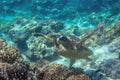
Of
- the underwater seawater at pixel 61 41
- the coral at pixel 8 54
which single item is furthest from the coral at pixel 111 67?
the coral at pixel 8 54

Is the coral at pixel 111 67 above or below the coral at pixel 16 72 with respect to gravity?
above

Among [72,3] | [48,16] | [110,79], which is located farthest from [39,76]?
[72,3]

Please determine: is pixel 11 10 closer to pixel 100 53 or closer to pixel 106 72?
pixel 100 53

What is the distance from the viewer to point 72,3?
20359 millimetres

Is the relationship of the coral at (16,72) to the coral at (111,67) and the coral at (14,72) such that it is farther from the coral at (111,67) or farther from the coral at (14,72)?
the coral at (111,67)

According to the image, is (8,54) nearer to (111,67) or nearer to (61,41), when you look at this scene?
(61,41)

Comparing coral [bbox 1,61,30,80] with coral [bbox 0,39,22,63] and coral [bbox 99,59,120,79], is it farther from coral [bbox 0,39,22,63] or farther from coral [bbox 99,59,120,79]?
coral [bbox 99,59,120,79]

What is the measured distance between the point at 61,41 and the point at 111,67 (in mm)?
2335

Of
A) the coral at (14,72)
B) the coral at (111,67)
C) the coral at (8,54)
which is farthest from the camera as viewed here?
the coral at (111,67)

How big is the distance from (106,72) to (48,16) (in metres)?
11.5

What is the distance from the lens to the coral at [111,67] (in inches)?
330

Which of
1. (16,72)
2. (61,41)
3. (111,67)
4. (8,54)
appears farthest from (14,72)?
(111,67)

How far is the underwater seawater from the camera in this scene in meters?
7.32

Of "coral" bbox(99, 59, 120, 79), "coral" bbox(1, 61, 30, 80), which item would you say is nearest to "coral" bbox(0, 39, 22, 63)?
"coral" bbox(1, 61, 30, 80)
